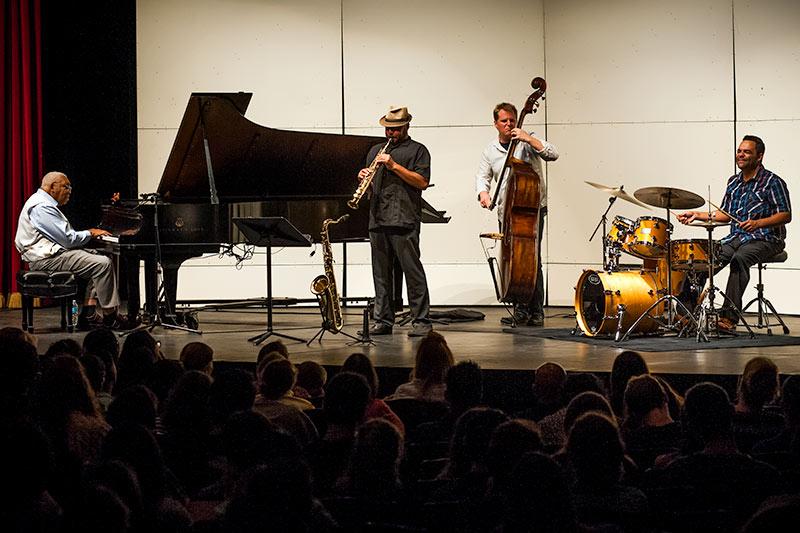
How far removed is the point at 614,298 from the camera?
644 centimetres

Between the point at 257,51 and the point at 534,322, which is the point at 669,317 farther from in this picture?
the point at 257,51

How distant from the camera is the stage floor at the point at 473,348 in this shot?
4.99 meters

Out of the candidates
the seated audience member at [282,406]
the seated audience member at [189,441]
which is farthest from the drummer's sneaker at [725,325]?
the seated audience member at [189,441]

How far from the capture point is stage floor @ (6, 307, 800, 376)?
16.4 ft

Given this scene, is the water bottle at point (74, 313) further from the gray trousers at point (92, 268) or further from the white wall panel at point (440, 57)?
the white wall panel at point (440, 57)

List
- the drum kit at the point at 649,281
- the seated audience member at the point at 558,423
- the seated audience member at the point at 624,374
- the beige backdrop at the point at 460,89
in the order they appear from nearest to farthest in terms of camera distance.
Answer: the seated audience member at the point at 558,423 → the seated audience member at the point at 624,374 → the drum kit at the point at 649,281 → the beige backdrop at the point at 460,89

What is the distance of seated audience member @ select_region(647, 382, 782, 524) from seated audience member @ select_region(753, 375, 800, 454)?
386mm

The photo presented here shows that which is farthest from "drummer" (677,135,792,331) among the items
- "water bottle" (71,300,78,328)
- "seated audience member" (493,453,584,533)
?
"seated audience member" (493,453,584,533)

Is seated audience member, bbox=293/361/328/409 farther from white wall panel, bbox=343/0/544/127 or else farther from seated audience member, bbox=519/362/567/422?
white wall panel, bbox=343/0/544/127

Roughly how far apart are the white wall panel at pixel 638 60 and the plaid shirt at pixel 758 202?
84.6 inches

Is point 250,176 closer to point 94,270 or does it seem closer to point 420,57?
point 94,270

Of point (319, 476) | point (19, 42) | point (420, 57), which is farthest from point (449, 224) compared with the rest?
point (319, 476)

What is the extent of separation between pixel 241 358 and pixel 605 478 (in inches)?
129

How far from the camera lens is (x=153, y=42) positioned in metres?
9.77
